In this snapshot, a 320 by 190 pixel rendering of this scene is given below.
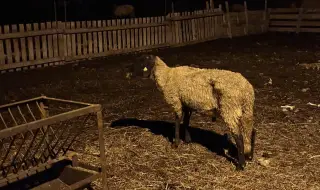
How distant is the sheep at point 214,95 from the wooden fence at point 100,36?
6.86 meters

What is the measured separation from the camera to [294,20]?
21.0m

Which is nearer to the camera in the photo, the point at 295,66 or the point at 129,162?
the point at 129,162

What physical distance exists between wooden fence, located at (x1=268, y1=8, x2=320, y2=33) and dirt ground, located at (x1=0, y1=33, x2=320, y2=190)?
7171 mm

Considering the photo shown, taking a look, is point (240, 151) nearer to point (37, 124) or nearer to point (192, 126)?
point (192, 126)

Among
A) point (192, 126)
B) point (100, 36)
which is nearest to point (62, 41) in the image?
point (100, 36)

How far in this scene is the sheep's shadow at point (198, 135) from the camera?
5.98 meters

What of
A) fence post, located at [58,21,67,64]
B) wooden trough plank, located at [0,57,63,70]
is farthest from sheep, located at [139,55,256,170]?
fence post, located at [58,21,67,64]

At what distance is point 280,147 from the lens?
20.0 feet

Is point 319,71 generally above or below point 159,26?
below

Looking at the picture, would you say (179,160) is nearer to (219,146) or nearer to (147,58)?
(219,146)

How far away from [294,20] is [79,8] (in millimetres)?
11576

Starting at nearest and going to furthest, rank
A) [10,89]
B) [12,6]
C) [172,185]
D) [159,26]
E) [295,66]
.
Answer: [172,185], [10,89], [295,66], [159,26], [12,6]

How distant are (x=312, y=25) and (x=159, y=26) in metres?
8.94

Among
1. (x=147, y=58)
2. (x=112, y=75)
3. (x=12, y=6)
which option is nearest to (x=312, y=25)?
(x=112, y=75)
